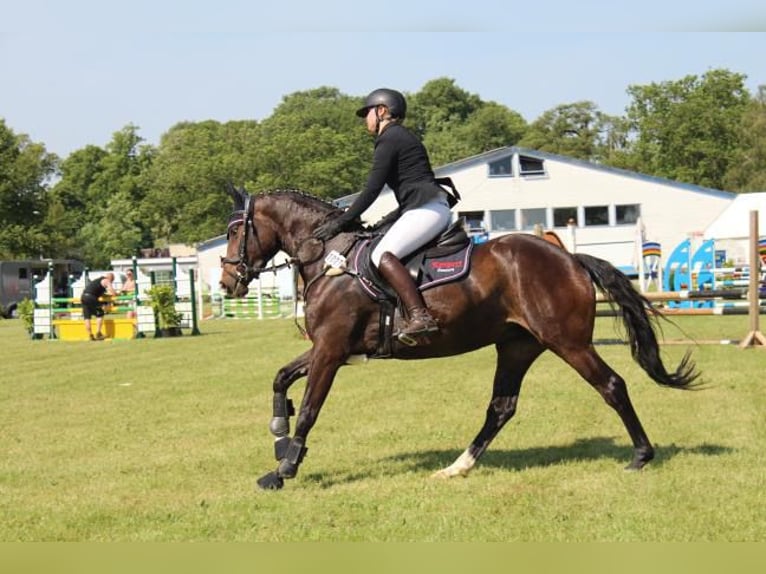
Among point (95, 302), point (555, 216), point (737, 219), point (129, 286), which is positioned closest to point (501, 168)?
point (555, 216)

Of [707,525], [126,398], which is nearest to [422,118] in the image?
[126,398]

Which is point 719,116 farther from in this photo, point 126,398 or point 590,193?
point 126,398

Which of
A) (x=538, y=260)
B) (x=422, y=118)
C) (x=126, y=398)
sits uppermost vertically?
(x=422, y=118)

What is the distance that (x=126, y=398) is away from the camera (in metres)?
13.9

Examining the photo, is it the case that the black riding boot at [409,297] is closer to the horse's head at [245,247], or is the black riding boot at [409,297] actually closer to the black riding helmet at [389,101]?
the black riding helmet at [389,101]

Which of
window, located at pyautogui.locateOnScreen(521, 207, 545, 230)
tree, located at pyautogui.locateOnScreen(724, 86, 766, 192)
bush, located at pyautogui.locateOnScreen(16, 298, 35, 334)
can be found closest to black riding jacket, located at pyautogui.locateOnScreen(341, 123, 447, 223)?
bush, located at pyautogui.locateOnScreen(16, 298, 35, 334)

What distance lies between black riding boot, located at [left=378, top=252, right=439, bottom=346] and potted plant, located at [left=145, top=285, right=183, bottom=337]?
793 inches

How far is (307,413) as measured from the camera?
7969 mm

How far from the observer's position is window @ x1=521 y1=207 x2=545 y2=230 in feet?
193

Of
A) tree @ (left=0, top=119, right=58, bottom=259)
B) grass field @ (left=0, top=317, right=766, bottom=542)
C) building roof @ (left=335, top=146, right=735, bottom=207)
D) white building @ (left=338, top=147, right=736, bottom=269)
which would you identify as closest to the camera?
grass field @ (left=0, top=317, right=766, bottom=542)

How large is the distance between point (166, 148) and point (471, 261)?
3852 inches

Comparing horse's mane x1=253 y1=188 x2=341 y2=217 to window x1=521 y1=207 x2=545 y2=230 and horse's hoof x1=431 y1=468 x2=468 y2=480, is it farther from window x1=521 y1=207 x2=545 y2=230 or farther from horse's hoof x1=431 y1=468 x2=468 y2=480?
window x1=521 y1=207 x2=545 y2=230

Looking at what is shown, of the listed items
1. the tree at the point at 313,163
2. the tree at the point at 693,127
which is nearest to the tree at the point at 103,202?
the tree at the point at 313,163

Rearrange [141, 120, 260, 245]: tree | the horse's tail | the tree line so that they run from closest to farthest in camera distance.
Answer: the horse's tail, the tree line, [141, 120, 260, 245]: tree
